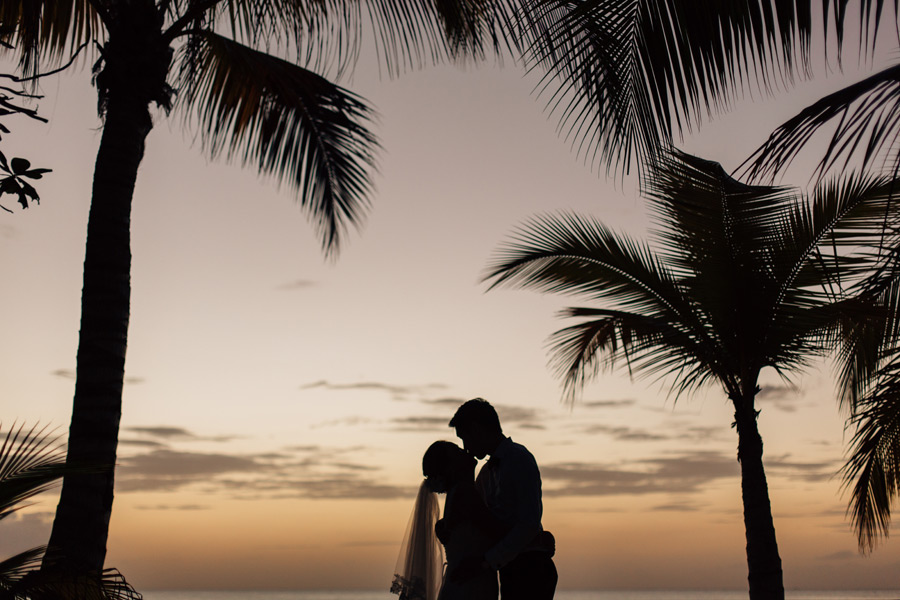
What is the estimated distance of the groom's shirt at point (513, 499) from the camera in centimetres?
367

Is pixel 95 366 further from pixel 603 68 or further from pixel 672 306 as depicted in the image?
pixel 672 306

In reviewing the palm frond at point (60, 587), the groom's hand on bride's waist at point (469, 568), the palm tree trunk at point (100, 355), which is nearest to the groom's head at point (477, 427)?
the groom's hand on bride's waist at point (469, 568)

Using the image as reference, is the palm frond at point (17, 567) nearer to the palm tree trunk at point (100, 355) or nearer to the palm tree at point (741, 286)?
the palm tree trunk at point (100, 355)

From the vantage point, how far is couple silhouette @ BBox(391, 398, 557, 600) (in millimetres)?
3715

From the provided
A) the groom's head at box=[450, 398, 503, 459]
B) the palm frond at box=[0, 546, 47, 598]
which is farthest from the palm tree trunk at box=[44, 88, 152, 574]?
the groom's head at box=[450, 398, 503, 459]

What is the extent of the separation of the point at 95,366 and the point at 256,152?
3.09 meters

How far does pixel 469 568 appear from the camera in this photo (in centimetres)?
382

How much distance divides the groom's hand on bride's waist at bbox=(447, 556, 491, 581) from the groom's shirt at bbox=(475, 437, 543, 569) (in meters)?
0.11

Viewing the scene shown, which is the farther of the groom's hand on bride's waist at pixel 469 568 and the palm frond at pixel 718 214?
the palm frond at pixel 718 214

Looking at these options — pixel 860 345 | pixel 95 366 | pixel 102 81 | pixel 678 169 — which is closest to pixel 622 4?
pixel 95 366

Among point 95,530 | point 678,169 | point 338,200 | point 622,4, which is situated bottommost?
point 95,530

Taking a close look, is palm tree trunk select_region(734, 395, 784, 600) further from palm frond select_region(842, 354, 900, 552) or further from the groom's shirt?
the groom's shirt

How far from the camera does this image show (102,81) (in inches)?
256

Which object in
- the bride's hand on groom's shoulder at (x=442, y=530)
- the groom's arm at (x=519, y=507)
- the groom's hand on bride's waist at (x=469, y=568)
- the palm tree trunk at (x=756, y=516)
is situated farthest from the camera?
the palm tree trunk at (x=756, y=516)
